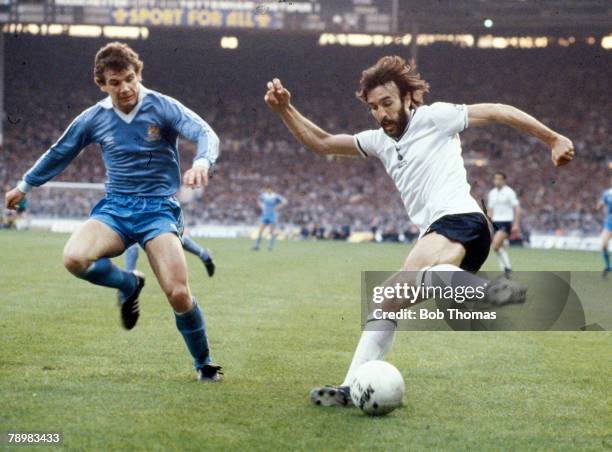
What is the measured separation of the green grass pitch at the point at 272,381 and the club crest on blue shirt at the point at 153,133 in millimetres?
1730

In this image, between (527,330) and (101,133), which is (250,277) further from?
(101,133)

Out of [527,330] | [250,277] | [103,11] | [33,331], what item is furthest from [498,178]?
[103,11]

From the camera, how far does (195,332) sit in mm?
6617

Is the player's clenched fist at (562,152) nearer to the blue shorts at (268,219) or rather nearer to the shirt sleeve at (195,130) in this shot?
the shirt sleeve at (195,130)

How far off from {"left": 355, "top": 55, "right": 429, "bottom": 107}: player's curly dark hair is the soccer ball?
1743mm

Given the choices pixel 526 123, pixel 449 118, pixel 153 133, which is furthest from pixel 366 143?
pixel 153 133

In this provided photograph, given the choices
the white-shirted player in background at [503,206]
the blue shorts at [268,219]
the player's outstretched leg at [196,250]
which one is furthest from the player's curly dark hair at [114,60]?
the blue shorts at [268,219]

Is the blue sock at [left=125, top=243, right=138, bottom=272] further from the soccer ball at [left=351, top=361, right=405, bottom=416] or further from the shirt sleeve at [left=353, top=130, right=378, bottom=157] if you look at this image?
the soccer ball at [left=351, top=361, right=405, bottom=416]

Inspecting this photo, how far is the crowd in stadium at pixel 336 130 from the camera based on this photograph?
1706 inches

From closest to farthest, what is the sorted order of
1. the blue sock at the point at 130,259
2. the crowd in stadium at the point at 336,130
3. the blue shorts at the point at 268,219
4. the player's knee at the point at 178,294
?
the player's knee at the point at 178,294 < the blue sock at the point at 130,259 < the blue shorts at the point at 268,219 < the crowd in stadium at the point at 336,130

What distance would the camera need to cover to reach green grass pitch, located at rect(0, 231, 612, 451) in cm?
493

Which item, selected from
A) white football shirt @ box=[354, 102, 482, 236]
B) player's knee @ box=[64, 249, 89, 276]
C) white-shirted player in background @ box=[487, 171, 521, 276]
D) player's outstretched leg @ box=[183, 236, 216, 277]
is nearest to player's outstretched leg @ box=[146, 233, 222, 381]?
player's knee @ box=[64, 249, 89, 276]

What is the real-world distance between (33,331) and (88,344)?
1.11 metres

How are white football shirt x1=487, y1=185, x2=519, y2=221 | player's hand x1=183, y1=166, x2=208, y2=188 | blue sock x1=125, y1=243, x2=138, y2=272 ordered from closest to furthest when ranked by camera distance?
player's hand x1=183, y1=166, x2=208, y2=188 → blue sock x1=125, y1=243, x2=138, y2=272 → white football shirt x1=487, y1=185, x2=519, y2=221
